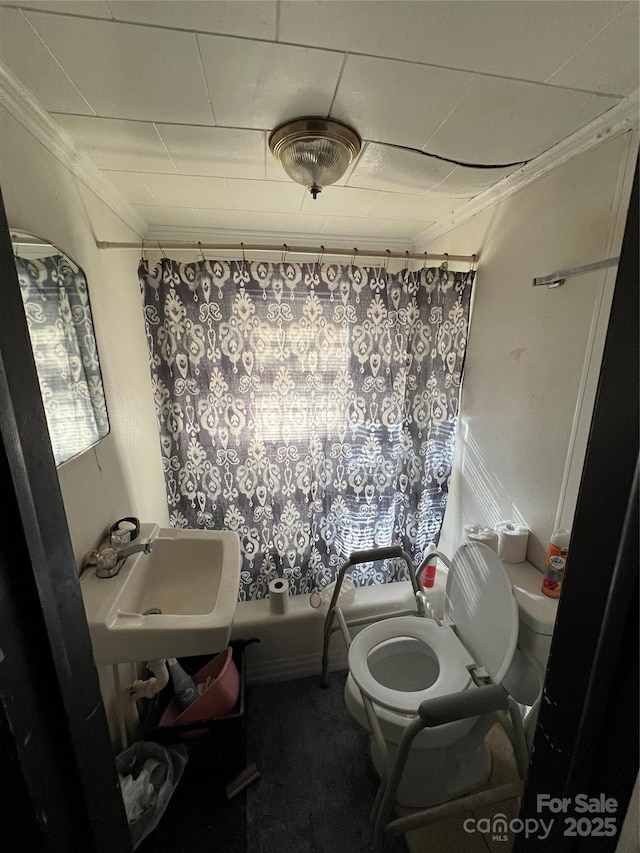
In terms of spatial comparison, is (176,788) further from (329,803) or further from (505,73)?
(505,73)

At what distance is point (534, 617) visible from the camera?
108cm

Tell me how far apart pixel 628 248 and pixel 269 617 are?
182 cm

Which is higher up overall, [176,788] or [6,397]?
[6,397]

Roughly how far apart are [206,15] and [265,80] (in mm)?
174

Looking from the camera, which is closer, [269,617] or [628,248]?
[628,248]

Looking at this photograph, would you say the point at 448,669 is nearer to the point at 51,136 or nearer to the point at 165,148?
the point at 165,148

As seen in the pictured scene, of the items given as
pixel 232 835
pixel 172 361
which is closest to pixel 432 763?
pixel 232 835

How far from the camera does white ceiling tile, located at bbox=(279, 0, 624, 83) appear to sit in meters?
0.60

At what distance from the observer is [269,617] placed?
5.46ft

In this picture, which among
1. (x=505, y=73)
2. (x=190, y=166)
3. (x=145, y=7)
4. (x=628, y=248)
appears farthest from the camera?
(x=190, y=166)

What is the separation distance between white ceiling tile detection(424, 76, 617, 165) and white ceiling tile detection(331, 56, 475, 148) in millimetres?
45

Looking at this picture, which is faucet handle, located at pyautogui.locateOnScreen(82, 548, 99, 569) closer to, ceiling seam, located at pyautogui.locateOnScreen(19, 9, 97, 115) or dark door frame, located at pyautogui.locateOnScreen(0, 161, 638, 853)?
dark door frame, located at pyautogui.locateOnScreen(0, 161, 638, 853)

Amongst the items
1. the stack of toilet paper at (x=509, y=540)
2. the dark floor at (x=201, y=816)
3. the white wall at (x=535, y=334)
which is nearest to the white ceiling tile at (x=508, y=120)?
the white wall at (x=535, y=334)

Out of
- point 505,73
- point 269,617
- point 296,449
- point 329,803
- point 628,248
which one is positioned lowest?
point 329,803
